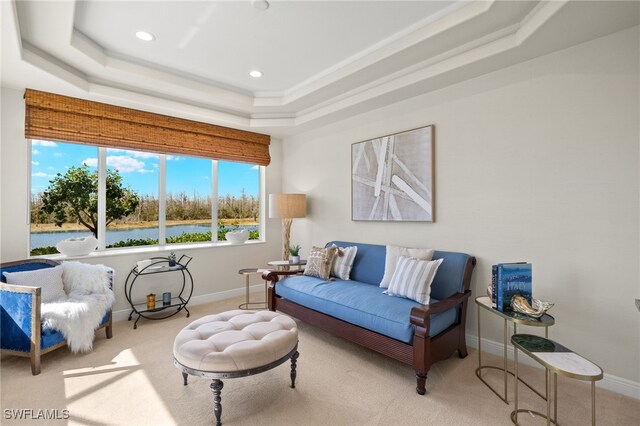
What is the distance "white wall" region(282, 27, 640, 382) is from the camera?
6.98ft

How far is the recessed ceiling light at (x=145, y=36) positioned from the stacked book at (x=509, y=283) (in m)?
3.34

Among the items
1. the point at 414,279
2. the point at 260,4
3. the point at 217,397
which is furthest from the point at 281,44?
the point at 217,397

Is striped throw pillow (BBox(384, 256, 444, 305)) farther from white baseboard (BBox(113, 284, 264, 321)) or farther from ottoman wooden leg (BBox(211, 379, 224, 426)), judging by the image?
white baseboard (BBox(113, 284, 264, 321))

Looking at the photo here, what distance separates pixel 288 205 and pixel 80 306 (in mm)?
2507

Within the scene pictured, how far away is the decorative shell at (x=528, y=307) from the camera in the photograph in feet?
6.33

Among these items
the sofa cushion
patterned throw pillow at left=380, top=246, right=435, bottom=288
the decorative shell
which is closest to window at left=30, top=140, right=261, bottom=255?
the sofa cushion

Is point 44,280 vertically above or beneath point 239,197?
beneath

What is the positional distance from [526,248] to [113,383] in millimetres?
3494

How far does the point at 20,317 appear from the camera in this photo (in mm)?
2391

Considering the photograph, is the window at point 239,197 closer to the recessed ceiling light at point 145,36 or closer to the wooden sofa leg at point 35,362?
the recessed ceiling light at point 145,36

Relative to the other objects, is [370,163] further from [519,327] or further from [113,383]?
[113,383]

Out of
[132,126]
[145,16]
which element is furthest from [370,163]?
[132,126]

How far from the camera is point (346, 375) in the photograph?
7.84 feet

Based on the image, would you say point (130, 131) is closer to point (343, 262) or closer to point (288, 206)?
point (288, 206)
